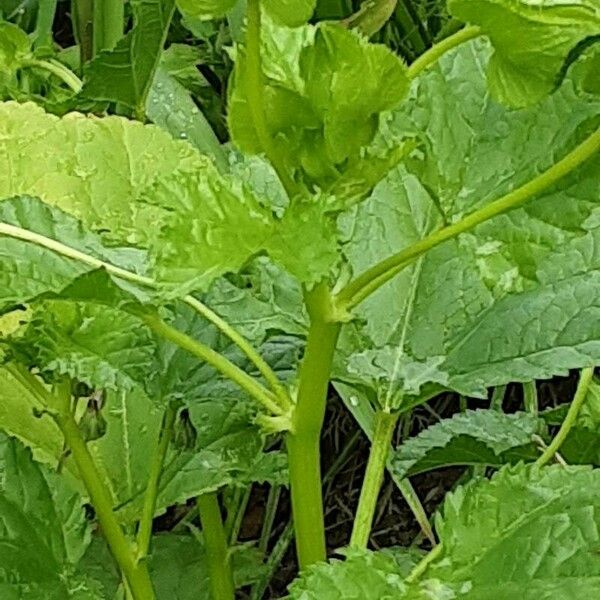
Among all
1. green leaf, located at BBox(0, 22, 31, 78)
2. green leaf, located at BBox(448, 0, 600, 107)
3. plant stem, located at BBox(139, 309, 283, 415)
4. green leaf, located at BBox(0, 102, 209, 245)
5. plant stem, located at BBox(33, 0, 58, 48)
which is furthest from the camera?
plant stem, located at BBox(33, 0, 58, 48)

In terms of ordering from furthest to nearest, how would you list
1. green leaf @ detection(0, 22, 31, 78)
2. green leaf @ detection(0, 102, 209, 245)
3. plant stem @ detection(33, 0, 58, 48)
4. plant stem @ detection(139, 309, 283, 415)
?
plant stem @ detection(33, 0, 58, 48)
green leaf @ detection(0, 22, 31, 78)
green leaf @ detection(0, 102, 209, 245)
plant stem @ detection(139, 309, 283, 415)

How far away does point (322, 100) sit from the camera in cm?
43

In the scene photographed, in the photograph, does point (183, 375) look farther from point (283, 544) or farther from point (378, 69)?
point (283, 544)

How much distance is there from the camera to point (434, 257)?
63cm

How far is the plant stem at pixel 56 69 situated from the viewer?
30.5 inches

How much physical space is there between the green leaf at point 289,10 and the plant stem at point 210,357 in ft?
0.44

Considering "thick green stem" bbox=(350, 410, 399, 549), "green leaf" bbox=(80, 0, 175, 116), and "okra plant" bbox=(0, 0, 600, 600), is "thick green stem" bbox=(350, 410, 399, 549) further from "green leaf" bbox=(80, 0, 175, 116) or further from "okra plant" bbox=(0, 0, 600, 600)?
"green leaf" bbox=(80, 0, 175, 116)

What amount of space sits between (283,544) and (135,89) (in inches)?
13.2

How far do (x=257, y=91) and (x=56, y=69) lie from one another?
0.39 metres

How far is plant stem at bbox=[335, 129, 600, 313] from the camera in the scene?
1.44 feet

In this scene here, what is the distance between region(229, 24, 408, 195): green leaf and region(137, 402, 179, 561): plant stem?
195 millimetres

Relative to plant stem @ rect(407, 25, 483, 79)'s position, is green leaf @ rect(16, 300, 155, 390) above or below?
below

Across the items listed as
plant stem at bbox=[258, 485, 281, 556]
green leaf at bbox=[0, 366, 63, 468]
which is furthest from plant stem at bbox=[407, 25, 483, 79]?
plant stem at bbox=[258, 485, 281, 556]

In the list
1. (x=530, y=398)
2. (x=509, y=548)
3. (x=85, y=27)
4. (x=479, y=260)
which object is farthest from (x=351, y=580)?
(x=85, y=27)
